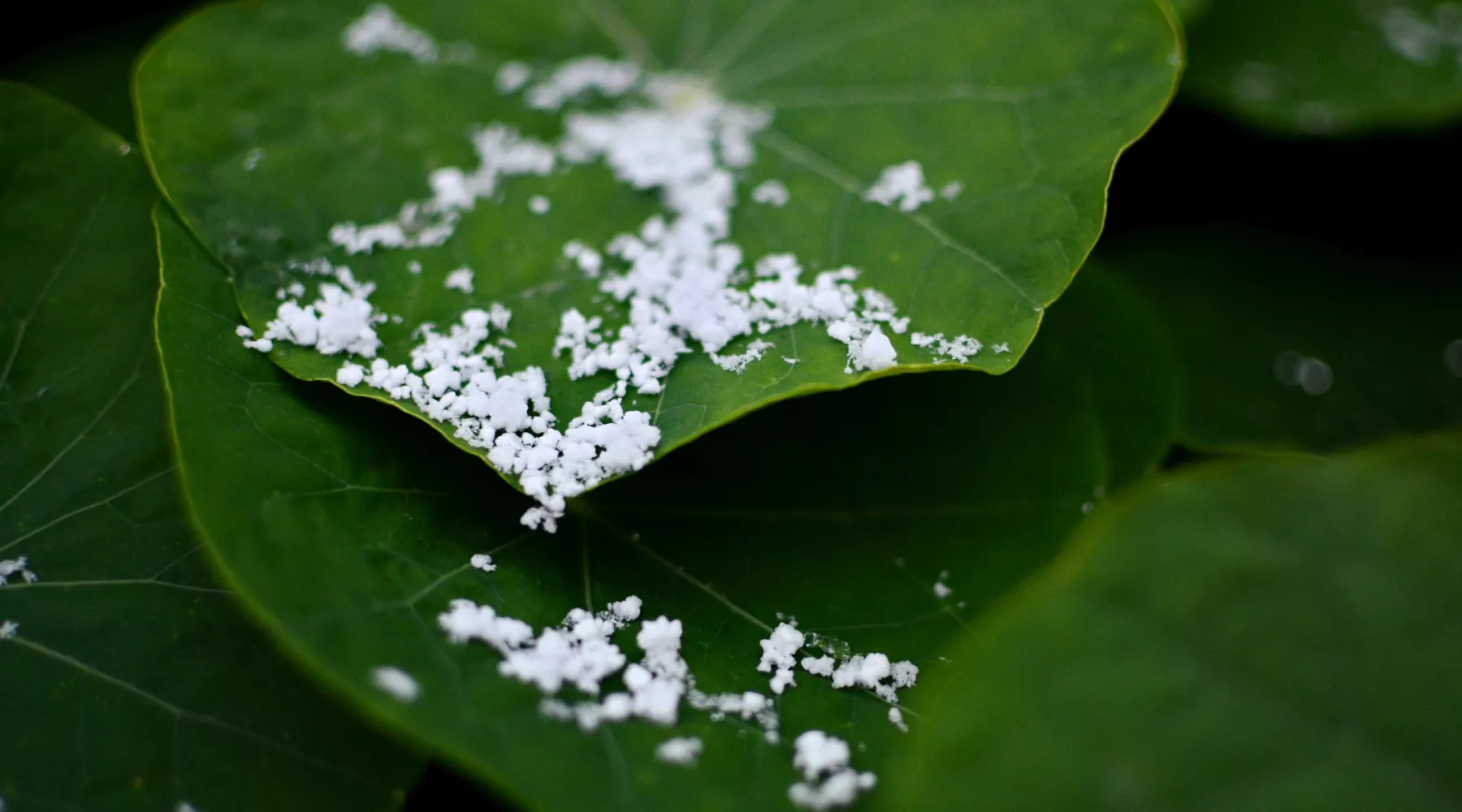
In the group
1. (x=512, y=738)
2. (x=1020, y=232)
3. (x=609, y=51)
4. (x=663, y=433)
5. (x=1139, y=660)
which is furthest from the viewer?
(x=609, y=51)

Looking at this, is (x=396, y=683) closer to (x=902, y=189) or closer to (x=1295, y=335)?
(x=902, y=189)

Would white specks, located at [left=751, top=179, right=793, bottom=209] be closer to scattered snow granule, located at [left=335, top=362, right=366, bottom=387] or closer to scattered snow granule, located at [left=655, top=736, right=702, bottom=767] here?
scattered snow granule, located at [left=335, top=362, right=366, bottom=387]

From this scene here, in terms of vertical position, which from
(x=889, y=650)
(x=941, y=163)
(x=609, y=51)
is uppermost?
(x=609, y=51)

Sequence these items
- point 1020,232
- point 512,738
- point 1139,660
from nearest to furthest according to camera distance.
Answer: point 1139,660
point 512,738
point 1020,232

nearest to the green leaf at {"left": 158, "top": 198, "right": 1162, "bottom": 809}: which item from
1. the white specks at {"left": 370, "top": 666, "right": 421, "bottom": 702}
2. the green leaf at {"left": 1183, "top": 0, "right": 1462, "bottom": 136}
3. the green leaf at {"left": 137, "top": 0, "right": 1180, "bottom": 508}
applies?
the white specks at {"left": 370, "top": 666, "right": 421, "bottom": 702}

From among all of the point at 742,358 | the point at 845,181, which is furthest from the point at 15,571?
the point at 845,181

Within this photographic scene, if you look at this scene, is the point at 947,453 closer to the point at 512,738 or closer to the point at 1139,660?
the point at 1139,660

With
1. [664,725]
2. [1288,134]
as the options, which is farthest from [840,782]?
[1288,134]
